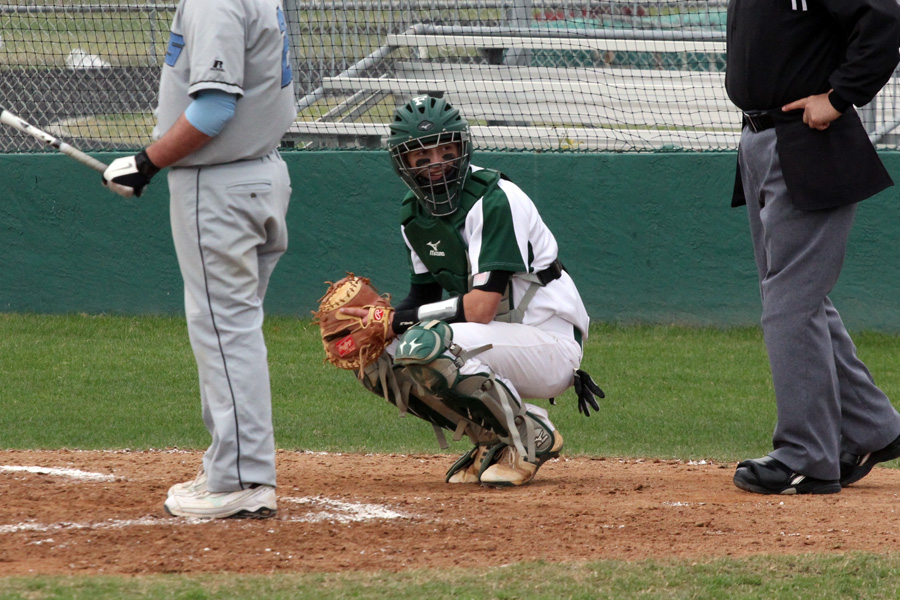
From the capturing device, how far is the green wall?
8883mm

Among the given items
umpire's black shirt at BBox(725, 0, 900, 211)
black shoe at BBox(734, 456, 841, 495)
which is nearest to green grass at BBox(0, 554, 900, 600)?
black shoe at BBox(734, 456, 841, 495)

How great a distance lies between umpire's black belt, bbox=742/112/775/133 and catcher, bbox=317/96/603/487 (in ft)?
2.94

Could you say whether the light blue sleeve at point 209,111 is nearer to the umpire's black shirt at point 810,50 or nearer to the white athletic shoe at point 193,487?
the white athletic shoe at point 193,487

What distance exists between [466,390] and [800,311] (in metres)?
1.28

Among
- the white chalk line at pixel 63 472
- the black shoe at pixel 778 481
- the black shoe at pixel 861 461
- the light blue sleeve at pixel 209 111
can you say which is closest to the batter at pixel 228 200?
the light blue sleeve at pixel 209 111

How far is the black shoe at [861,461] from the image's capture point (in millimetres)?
4695

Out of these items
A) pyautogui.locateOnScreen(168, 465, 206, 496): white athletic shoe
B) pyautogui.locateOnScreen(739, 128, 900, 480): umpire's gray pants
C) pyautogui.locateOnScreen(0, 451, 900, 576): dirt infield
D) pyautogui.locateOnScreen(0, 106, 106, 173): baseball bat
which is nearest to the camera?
pyautogui.locateOnScreen(0, 451, 900, 576): dirt infield

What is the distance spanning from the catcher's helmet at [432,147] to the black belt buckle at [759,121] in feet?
3.58

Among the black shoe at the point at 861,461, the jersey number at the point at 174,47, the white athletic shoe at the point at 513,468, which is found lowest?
the black shoe at the point at 861,461

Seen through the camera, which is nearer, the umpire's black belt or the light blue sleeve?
the light blue sleeve

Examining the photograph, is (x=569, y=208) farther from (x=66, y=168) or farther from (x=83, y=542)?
(x=83, y=542)

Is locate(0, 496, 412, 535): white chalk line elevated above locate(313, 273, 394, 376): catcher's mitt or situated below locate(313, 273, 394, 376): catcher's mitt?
below

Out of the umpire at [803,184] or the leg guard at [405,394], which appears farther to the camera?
the leg guard at [405,394]

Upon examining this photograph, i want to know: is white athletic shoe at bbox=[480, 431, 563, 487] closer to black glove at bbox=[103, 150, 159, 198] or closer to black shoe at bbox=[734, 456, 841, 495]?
black shoe at bbox=[734, 456, 841, 495]
